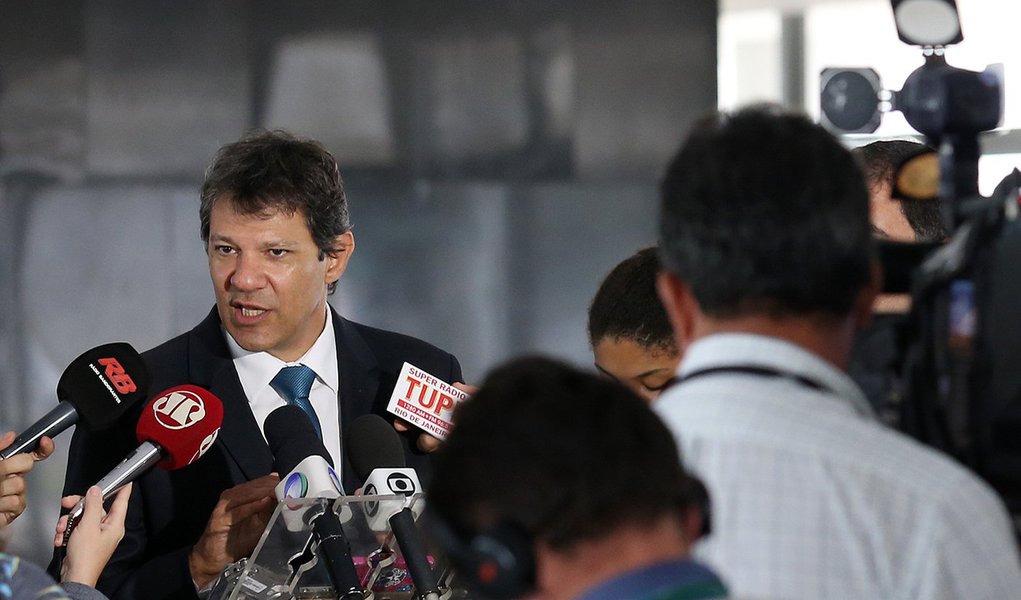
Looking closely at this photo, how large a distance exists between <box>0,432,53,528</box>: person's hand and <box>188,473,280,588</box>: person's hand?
241mm

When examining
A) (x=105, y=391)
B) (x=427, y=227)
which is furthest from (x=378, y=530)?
(x=427, y=227)

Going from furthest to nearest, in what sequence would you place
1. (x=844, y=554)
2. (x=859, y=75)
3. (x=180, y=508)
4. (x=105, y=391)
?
(x=180, y=508) < (x=105, y=391) < (x=859, y=75) < (x=844, y=554)

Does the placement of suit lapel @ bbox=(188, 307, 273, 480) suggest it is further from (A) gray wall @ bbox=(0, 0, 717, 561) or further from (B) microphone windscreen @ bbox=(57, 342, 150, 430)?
(A) gray wall @ bbox=(0, 0, 717, 561)

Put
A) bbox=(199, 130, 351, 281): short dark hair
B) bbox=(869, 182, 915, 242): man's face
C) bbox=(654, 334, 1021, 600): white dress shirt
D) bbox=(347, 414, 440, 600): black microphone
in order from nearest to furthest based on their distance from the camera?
bbox=(654, 334, 1021, 600): white dress shirt → bbox=(347, 414, 440, 600): black microphone → bbox=(869, 182, 915, 242): man's face → bbox=(199, 130, 351, 281): short dark hair

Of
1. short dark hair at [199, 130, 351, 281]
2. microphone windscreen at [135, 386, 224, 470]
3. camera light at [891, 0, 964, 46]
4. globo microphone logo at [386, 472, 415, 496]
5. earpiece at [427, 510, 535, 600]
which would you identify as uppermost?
camera light at [891, 0, 964, 46]

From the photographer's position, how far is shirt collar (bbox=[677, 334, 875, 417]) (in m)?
0.95

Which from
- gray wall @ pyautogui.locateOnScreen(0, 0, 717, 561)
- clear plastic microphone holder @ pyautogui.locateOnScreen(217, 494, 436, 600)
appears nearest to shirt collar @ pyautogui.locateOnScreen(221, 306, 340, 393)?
clear plastic microphone holder @ pyautogui.locateOnScreen(217, 494, 436, 600)

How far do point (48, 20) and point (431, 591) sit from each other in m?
2.56

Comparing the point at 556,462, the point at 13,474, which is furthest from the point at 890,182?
the point at 556,462

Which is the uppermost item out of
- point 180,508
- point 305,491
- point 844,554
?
point 844,554

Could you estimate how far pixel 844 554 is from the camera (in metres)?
0.88

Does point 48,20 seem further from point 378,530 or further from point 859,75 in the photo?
point 859,75

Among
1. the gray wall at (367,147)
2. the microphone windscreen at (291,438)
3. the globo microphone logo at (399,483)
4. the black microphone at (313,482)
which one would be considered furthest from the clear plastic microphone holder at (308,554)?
the gray wall at (367,147)

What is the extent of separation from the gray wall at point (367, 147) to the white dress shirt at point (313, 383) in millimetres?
1241
